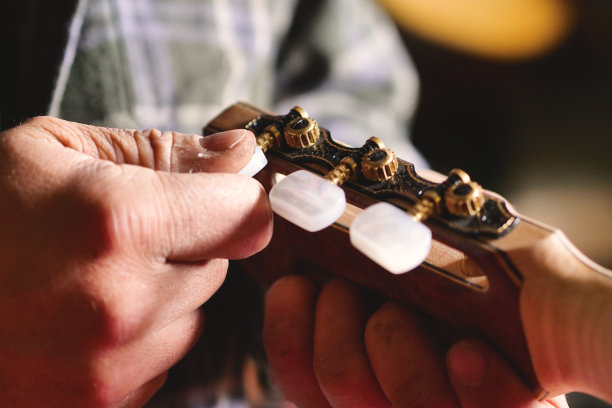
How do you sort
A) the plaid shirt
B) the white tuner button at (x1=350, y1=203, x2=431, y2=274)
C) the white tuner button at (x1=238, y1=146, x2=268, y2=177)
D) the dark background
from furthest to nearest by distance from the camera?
the dark background → the plaid shirt → the white tuner button at (x1=238, y1=146, x2=268, y2=177) → the white tuner button at (x1=350, y1=203, x2=431, y2=274)

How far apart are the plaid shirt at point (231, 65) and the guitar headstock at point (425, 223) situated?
13.1 inches

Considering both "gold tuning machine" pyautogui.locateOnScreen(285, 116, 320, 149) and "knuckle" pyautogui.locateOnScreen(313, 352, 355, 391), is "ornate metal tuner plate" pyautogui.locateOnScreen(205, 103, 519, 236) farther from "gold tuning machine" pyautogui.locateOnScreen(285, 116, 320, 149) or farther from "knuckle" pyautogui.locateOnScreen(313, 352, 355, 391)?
"knuckle" pyautogui.locateOnScreen(313, 352, 355, 391)

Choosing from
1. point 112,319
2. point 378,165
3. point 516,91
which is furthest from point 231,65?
point 516,91

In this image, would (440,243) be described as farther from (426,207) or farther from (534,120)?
(534,120)

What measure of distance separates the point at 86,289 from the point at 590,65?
1.79 m

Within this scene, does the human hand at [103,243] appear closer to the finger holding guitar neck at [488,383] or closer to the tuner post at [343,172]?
the tuner post at [343,172]

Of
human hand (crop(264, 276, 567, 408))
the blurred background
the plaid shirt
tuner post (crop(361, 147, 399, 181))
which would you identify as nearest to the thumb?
tuner post (crop(361, 147, 399, 181))

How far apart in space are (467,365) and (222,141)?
1.16 feet

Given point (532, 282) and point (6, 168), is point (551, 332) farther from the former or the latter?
point (6, 168)

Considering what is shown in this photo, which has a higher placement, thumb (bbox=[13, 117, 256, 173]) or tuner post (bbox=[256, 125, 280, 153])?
thumb (bbox=[13, 117, 256, 173])

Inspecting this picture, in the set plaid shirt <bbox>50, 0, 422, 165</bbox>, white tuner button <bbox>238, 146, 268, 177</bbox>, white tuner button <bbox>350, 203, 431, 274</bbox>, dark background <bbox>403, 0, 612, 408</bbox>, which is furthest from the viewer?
dark background <bbox>403, 0, 612, 408</bbox>

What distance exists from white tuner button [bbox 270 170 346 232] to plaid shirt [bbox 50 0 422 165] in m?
0.56

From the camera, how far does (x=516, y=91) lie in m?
1.78

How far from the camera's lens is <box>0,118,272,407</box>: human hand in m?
0.48
